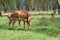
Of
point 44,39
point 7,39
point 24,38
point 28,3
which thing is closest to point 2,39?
point 7,39

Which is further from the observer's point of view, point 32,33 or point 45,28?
point 45,28

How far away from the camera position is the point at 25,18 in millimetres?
15648

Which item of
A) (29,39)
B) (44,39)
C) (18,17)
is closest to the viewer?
(44,39)

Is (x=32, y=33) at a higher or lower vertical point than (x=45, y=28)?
higher

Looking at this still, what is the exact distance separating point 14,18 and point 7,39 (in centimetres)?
663

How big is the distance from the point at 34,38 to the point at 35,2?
42631 mm

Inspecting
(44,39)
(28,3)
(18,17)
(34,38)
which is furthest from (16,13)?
(28,3)

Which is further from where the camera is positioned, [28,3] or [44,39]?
[28,3]

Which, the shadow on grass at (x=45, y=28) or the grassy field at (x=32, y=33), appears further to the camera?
the shadow on grass at (x=45, y=28)

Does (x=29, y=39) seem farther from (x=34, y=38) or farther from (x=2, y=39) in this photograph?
(x=2, y=39)

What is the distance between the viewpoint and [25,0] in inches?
1938

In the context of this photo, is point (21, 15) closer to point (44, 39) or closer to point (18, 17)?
point (18, 17)

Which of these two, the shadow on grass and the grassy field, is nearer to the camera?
the grassy field

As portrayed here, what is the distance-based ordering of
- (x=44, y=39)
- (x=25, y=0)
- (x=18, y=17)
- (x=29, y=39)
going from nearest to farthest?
(x=44, y=39), (x=29, y=39), (x=18, y=17), (x=25, y=0)
